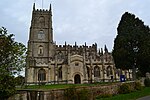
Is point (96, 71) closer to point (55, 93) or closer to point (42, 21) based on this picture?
point (42, 21)

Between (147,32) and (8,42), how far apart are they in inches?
913

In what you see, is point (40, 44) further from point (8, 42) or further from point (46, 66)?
point (8, 42)

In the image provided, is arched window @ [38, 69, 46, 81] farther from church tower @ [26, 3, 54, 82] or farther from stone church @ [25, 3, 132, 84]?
church tower @ [26, 3, 54, 82]

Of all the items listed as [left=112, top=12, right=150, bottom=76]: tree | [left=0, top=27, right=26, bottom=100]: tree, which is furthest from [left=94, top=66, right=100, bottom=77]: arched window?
[left=0, top=27, right=26, bottom=100]: tree

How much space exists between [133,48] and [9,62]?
2011 centimetres

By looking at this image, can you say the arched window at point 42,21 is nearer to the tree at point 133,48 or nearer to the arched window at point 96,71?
the arched window at point 96,71

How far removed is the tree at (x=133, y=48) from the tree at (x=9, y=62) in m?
17.2

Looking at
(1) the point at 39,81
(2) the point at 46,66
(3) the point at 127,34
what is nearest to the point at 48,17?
(2) the point at 46,66

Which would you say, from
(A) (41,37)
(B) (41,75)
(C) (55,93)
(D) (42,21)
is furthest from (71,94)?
(D) (42,21)

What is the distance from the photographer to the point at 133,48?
30.8 metres

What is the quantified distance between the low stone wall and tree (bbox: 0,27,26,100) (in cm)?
222

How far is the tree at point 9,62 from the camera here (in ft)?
59.5

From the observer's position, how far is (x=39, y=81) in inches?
1852

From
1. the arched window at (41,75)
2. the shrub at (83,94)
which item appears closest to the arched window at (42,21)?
the arched window at (41,75)
